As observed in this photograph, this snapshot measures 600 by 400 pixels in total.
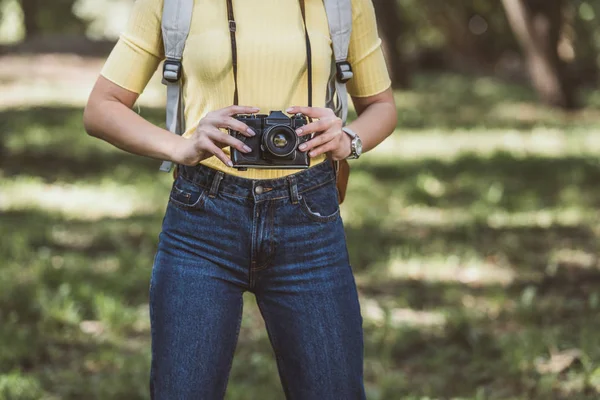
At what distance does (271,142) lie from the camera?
2381mm

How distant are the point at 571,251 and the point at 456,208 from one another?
5.67 feet

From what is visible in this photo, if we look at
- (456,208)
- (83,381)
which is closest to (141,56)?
(83,381)

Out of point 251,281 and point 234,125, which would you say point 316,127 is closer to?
point 234,125

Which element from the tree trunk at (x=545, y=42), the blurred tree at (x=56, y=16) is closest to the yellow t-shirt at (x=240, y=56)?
the tree trunk at (x=545, y=42)

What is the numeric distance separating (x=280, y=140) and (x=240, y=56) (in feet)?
0.91

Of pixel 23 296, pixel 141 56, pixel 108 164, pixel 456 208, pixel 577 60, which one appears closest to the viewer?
pixel 141 56

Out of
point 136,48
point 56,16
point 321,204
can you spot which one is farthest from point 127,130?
point 56,16

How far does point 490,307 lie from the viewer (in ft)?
20.7

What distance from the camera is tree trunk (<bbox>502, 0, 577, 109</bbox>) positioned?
51.9ft

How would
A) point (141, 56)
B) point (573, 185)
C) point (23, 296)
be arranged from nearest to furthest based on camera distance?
point (141, 56) → point (23, 296) → point (573, 185)

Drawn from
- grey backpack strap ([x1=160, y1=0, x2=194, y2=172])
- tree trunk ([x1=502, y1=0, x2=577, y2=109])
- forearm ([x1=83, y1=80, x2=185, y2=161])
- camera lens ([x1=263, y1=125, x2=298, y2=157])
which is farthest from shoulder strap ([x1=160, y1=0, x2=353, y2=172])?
tree trunk ([x1=502, y1=0, x2=577, y2=109])

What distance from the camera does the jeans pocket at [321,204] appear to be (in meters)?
2.56

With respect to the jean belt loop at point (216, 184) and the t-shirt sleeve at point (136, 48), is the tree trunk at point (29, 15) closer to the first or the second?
the t-shirt sleeve at point (136, 48)

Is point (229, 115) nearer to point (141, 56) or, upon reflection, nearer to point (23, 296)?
point (141, 56)
